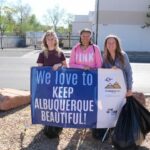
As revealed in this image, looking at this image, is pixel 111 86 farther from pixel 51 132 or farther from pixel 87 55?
pixel 51 132

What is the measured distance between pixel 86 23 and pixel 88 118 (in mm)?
51033

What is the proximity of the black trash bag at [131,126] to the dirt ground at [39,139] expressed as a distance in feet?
1.10

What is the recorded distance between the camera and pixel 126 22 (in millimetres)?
38844

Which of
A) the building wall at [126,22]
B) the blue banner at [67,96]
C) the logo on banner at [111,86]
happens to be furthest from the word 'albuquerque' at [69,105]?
the building wall at [126,22]

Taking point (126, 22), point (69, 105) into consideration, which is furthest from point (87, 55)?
point (126, 22)

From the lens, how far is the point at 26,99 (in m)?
8.81

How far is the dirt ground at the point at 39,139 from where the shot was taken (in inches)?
239

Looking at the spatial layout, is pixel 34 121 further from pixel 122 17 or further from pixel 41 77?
pixel 122 17

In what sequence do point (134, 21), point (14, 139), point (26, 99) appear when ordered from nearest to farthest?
point (14, 139) → point (26, 99) → point (134, 21)

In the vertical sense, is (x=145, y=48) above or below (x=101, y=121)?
below

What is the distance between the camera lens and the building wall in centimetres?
3822

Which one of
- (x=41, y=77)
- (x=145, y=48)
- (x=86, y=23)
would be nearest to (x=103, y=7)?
(x=145, y=48)

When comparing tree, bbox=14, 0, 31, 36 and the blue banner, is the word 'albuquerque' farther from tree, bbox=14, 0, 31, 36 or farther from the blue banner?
tree, bbox=14, 0, 31, 36

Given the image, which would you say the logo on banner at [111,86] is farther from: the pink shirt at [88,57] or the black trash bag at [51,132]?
the black trash bag at [51,132]
